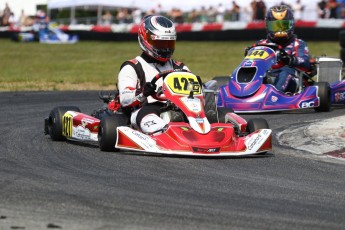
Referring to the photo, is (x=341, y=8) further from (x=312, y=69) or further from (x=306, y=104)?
(x=306, y=104)

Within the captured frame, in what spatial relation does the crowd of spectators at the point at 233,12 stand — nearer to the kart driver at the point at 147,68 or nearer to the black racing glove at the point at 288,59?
the black racing glove at the point at 288,59

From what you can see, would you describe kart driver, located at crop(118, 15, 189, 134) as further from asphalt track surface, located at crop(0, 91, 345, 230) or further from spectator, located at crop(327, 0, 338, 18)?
spectator, located at crop(327, 0, 338, 18)

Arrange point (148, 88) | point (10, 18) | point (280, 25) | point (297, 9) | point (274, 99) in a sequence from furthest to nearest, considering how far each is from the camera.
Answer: point (10, 18), point (297, 9), point (280, 25), point (274, 99), point (148, 88)

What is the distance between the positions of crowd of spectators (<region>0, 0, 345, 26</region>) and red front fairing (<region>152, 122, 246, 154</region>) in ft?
69.3

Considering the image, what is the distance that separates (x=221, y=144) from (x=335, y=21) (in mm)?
21455

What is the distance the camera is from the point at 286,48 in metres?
13.8

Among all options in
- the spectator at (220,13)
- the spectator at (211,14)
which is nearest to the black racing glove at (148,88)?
the spectator at (220,13)

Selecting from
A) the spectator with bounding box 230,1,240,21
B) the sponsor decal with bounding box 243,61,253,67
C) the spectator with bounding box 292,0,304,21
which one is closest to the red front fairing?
the sponsor decal with bounding box 243,61,253,67

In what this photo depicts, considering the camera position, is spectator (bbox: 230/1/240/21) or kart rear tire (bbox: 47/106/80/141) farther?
spectator (bbox: 230/1/240/21)

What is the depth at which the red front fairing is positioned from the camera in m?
8.12

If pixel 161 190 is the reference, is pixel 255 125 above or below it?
→ below

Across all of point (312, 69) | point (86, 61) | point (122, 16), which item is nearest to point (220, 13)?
point (122, 16)

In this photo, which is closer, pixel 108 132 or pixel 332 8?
pixel 108 132

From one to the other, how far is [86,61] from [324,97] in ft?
49.4
